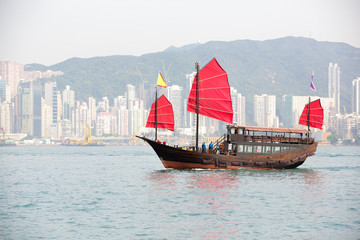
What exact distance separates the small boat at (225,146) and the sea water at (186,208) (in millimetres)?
3068

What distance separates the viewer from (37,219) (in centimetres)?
2612

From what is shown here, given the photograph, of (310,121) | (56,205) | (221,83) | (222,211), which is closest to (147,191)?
(56,205)

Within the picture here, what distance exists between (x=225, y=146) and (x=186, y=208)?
20.7 m

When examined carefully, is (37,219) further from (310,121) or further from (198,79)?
(310,121)

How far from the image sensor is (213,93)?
168ft

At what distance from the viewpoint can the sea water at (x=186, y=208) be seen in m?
23.2

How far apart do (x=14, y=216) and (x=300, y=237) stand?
45.3 ft

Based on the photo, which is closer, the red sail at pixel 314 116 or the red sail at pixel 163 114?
the red sail at pixel 163 114

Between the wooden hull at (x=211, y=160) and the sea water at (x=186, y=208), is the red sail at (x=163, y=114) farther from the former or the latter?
the sea water at (x=186, y=208)

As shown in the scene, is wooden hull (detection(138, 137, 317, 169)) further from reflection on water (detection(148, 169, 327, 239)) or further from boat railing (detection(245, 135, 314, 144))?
boat railing (detection(245, 135, 314, 144))

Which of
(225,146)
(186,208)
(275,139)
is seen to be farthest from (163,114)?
(186,208)

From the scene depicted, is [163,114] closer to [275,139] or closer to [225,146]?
[225,146]

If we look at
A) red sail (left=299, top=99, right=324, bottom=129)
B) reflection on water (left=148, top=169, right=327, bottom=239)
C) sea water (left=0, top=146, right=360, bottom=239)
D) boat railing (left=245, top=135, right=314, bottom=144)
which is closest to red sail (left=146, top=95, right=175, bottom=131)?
reflection on water (left=148, top=169, right=327, bottom=239)

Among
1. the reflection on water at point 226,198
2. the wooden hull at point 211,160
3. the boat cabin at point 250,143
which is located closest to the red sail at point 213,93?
the boat cabin at point 250,143
